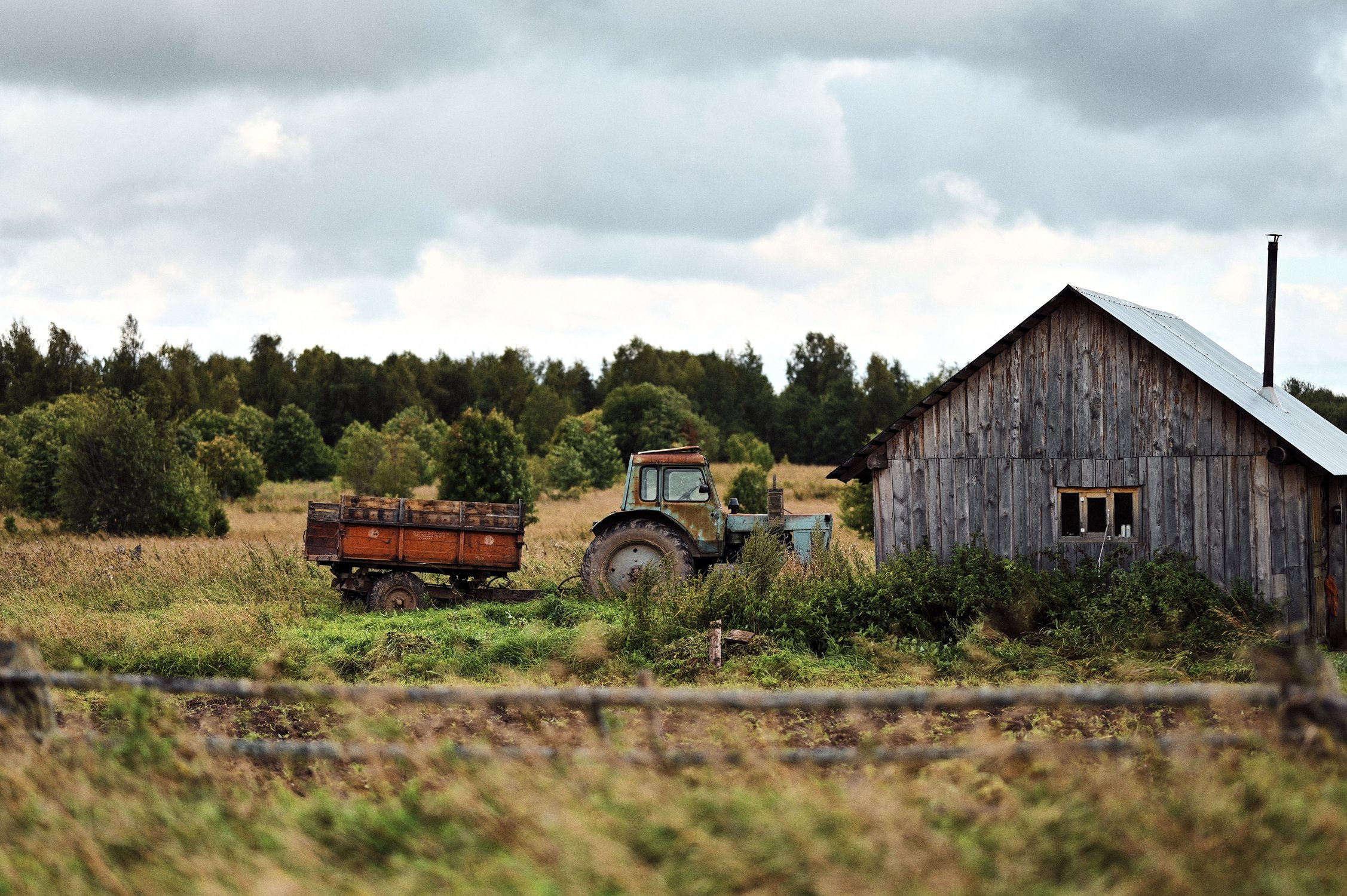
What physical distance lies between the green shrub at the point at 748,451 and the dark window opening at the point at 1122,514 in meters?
43.6

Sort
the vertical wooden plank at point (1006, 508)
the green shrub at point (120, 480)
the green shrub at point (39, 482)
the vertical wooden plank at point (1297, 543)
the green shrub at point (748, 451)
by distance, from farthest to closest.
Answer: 1. the green shrub at point (748, 451)
2. the green shrub at point (39, 482)
3. the green shrub at point (120, 480)
4. the vertical wooden plank at point (1006, 508)
5. the vertical wooden plank at point (1297, 543)

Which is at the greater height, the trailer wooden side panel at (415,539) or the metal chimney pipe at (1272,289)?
the metal chimney pipe at (1272,289)

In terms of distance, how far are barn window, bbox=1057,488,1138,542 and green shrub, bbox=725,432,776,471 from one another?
43.4m

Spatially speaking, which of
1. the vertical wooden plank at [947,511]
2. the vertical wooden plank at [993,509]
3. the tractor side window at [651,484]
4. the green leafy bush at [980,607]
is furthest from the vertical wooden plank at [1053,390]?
the tractor side window at [651,484]

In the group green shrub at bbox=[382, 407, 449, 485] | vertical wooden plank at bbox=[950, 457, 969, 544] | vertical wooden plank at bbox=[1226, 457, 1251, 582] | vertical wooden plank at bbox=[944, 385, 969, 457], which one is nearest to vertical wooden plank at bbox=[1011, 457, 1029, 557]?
vertical wooden plank at bbox=[950, 457, 969, 544]

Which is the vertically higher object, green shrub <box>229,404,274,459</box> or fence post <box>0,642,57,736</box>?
green shrub <box>229,404,274,459</box>

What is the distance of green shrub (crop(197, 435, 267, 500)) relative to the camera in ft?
158

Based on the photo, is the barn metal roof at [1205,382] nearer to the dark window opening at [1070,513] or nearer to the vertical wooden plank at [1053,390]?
the vertical wooden plank at [1053,390]

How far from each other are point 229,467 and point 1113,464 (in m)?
41.9

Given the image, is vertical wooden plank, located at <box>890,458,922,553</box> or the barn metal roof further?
vertical wooden plank, located at <box>890,458,922,553</box>

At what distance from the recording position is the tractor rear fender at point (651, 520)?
16.3 m

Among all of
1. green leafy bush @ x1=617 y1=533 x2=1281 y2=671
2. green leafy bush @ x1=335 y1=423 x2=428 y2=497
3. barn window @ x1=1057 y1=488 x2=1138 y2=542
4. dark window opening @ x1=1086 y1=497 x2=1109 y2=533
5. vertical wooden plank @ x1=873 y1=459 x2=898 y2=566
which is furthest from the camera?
green leafy bush @ x1=335 y1=423 x2=428 y2=497

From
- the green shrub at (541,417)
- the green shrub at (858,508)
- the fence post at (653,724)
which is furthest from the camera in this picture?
the green shrub at (541,417)

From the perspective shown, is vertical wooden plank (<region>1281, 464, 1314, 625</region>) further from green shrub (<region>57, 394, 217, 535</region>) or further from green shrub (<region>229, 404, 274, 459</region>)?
green shrub (<region>229, 404, 274, 459</region>)
